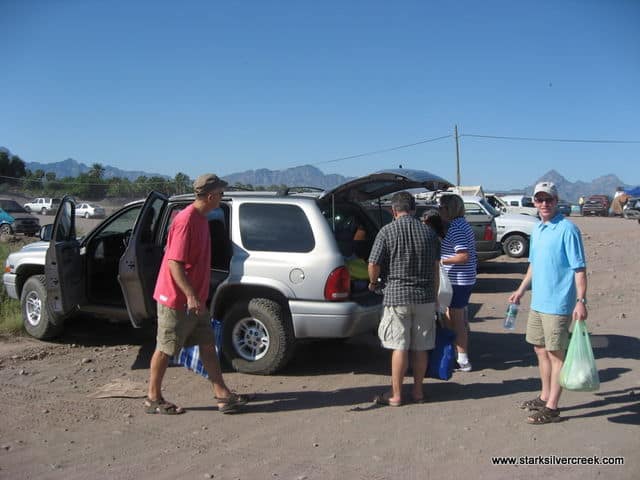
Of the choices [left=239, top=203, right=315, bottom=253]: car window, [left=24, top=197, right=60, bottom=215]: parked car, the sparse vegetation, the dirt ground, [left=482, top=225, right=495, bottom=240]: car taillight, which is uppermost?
[left=24, top=197, right=60, bottom=215]: parked car

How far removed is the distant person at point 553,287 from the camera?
4090 mm

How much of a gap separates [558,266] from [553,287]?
0.53 feet

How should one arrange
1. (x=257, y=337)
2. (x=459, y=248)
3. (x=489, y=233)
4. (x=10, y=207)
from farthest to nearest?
(x=10, y=207) < (x=489, y=233) < (x=459, y=248) < (x=257, y=337)

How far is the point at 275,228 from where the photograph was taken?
18.0ft

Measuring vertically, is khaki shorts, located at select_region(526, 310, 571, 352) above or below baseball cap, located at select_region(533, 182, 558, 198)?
below

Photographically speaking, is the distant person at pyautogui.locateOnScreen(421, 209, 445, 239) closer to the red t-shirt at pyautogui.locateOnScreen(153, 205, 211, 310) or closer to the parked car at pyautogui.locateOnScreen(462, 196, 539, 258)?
the red t-shirt at pyautogui.locateOnScreen(153, 205, 211, 310)

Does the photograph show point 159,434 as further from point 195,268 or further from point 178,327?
point 195,268

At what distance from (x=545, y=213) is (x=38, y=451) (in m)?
4.03

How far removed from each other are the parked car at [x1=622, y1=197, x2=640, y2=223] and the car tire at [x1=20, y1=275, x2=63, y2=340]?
33625mm

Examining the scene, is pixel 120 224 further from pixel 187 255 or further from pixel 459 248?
pixel 459 248

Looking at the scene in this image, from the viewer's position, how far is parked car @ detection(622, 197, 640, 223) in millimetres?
33031

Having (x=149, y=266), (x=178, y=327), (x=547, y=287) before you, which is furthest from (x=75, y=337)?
(x=547, y=287)

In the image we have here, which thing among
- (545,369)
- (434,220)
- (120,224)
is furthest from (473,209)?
(545,369)

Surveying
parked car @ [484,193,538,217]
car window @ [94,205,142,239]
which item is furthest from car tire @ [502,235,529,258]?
car window @ [94,205,142,239]
